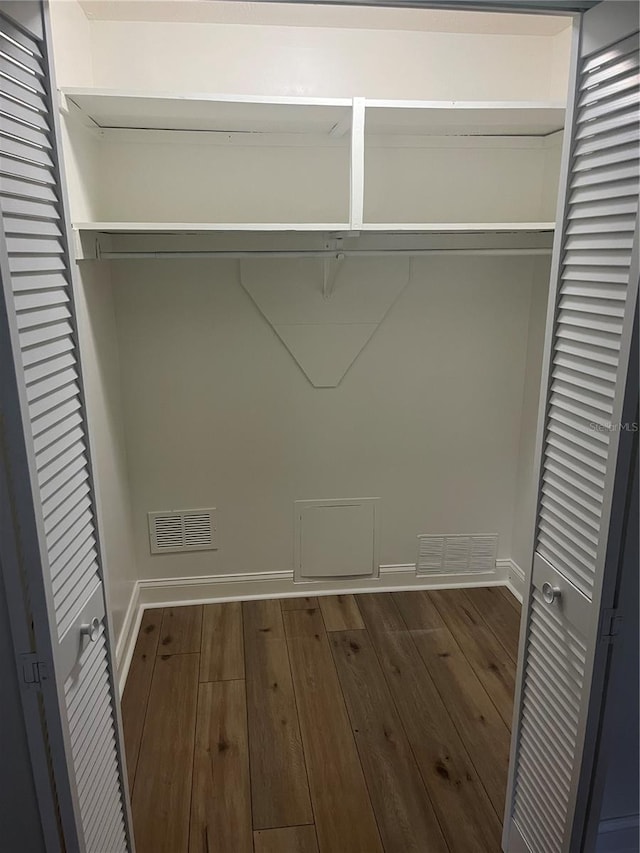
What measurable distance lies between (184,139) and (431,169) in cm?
101

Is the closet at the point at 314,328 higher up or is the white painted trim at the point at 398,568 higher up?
the closet at the point at 314,328

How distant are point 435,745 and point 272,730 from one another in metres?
0.57

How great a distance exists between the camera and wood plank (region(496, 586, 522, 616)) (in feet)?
9.79

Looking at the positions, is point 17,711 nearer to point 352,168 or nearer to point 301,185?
point 352,168

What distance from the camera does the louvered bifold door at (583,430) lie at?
1176mm

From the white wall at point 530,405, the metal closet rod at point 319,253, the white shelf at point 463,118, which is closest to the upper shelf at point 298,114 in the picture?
the white shelf at point 463,118

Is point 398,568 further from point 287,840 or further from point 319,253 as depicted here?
point 319,253

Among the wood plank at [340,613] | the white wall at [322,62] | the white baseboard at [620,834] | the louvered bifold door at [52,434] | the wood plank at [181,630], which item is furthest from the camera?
the wood plank at [340,613]

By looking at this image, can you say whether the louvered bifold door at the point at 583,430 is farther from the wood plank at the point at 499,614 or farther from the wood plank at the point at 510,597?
the wood plank at the point at 510,597

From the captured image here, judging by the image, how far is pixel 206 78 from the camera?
2.36 m

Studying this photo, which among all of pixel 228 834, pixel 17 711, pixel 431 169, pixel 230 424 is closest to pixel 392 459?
pixel 230 424

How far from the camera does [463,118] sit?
2182 mm

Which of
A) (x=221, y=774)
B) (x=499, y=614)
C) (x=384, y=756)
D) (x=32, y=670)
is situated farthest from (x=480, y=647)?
(x=32, y=670)

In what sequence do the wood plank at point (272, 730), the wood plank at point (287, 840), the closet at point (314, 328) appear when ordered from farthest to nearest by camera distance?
the wood plank at point (272, 730), the wood plank at point (287, 840), the closet at point (314, 328)
